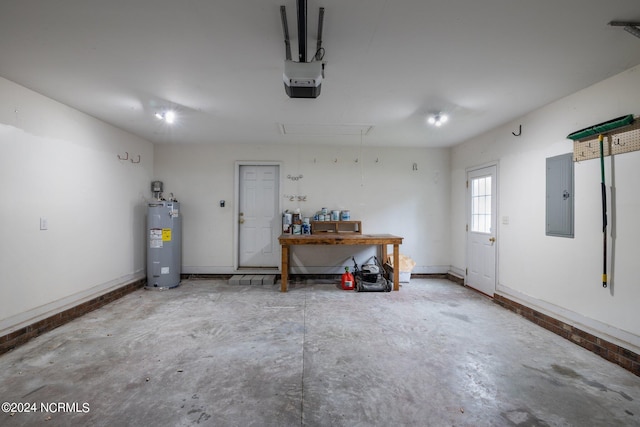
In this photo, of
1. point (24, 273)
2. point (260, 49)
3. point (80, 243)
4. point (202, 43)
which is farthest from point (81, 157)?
point (260, 49)

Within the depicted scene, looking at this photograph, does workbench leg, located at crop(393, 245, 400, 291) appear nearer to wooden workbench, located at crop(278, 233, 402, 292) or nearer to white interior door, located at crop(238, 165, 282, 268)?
wooden workbench, located at crop(278, 233, 402, 292)

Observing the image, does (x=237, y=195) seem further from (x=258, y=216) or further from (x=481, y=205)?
(x=481, y=205)

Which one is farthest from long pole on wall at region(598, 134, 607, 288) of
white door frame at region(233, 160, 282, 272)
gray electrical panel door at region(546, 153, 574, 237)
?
white door frame at region(233, 160, 282, 272)

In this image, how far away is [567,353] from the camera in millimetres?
2627

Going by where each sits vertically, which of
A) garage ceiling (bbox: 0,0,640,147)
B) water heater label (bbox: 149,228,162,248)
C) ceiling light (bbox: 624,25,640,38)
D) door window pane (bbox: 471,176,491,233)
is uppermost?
garage ceiling (bbox: 0,0,640,147)

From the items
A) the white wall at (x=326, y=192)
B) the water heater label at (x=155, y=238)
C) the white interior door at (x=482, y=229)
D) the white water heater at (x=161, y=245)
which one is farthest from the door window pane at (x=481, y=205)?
the water heater label at (x=155, y=238)

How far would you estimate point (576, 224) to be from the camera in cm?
289

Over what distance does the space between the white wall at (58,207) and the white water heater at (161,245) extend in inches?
11.9

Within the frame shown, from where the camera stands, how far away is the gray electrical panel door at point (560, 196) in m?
2.97

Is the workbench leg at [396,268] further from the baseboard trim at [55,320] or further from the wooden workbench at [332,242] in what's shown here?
the baseboard trim at [55,320]

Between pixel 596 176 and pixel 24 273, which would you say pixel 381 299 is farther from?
pixel 24 273

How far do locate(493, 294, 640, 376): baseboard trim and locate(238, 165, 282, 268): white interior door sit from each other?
158 inches

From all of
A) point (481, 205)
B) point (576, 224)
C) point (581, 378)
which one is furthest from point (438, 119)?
point (581, 378)

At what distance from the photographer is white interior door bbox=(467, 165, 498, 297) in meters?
4.18
